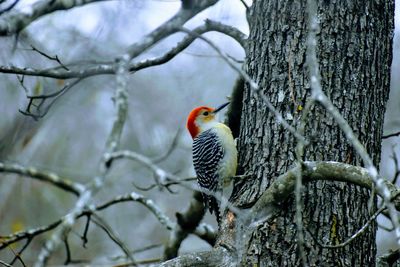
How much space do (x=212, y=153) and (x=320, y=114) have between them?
199cm

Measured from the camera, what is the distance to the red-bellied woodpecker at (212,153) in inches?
229

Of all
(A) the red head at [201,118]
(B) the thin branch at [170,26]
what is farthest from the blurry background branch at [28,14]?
(A) the red head at [201,118]

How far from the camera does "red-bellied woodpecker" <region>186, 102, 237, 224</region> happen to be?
5805 mm

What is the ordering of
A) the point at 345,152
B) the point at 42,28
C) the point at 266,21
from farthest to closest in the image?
the point at 42,28 < the point at 266,21 < the point at 345,152

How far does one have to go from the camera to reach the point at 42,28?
9766 mm

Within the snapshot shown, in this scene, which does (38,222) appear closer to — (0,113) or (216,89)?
(0,113)

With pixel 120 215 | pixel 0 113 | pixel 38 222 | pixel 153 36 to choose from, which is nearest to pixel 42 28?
pixel 0 113

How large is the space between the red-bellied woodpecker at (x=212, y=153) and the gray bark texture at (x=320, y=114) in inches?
29.8

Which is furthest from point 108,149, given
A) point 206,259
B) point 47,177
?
point 47,177

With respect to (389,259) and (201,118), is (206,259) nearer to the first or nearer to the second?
(389,259)

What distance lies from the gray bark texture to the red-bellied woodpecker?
76 cm

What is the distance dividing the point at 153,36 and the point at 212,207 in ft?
5.96

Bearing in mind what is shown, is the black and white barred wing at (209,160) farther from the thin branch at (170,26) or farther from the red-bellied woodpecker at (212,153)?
the thin branch at (170,26)

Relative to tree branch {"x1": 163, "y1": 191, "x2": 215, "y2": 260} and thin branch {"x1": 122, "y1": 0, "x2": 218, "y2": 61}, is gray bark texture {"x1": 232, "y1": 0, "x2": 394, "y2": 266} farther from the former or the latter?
tree branch {"x1": 163, "y1": 191, "x2": 215, "y2": 260}
